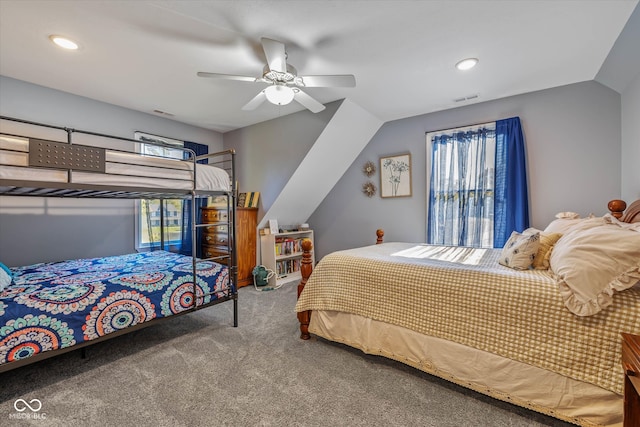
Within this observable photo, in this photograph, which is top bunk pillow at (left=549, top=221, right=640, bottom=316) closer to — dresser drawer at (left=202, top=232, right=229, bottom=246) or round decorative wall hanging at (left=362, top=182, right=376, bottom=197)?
round decorative wall hanging at (left=362, top=182, right=376, bottom=197)

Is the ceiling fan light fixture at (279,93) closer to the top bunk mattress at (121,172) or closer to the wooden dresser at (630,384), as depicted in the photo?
the top bunk mattress at (121,172)

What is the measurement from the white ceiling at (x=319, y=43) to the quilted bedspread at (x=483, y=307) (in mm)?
1723

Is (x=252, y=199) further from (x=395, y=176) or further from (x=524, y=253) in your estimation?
(x=524, y=253)

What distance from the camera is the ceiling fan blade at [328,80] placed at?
7.07 feet

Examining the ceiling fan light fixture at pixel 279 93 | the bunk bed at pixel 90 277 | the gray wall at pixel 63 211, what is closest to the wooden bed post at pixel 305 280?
the bunk bed at pixel 90 277

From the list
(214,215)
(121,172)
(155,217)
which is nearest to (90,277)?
(121,172)

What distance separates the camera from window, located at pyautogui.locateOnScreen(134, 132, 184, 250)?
3872 mm

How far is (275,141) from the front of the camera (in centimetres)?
418

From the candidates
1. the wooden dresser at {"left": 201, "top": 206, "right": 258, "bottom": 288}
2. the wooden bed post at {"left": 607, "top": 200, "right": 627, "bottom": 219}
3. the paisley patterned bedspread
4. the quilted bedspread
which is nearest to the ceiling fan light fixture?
the quilted bedspread

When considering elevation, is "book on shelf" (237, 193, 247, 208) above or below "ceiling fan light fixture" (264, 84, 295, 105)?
below

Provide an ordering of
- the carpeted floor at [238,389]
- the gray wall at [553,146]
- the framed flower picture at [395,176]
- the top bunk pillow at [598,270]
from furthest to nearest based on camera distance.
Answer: the framed flower picture at [395,176]
the gray wall at [553,146]
the carpeted floor at [238,389]
the top bunk pillow at [598,270]

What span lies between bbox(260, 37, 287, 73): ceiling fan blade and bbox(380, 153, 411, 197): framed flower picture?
7.86 ft

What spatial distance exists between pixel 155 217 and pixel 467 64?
13.8 feet

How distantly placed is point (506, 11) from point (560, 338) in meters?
2.02
